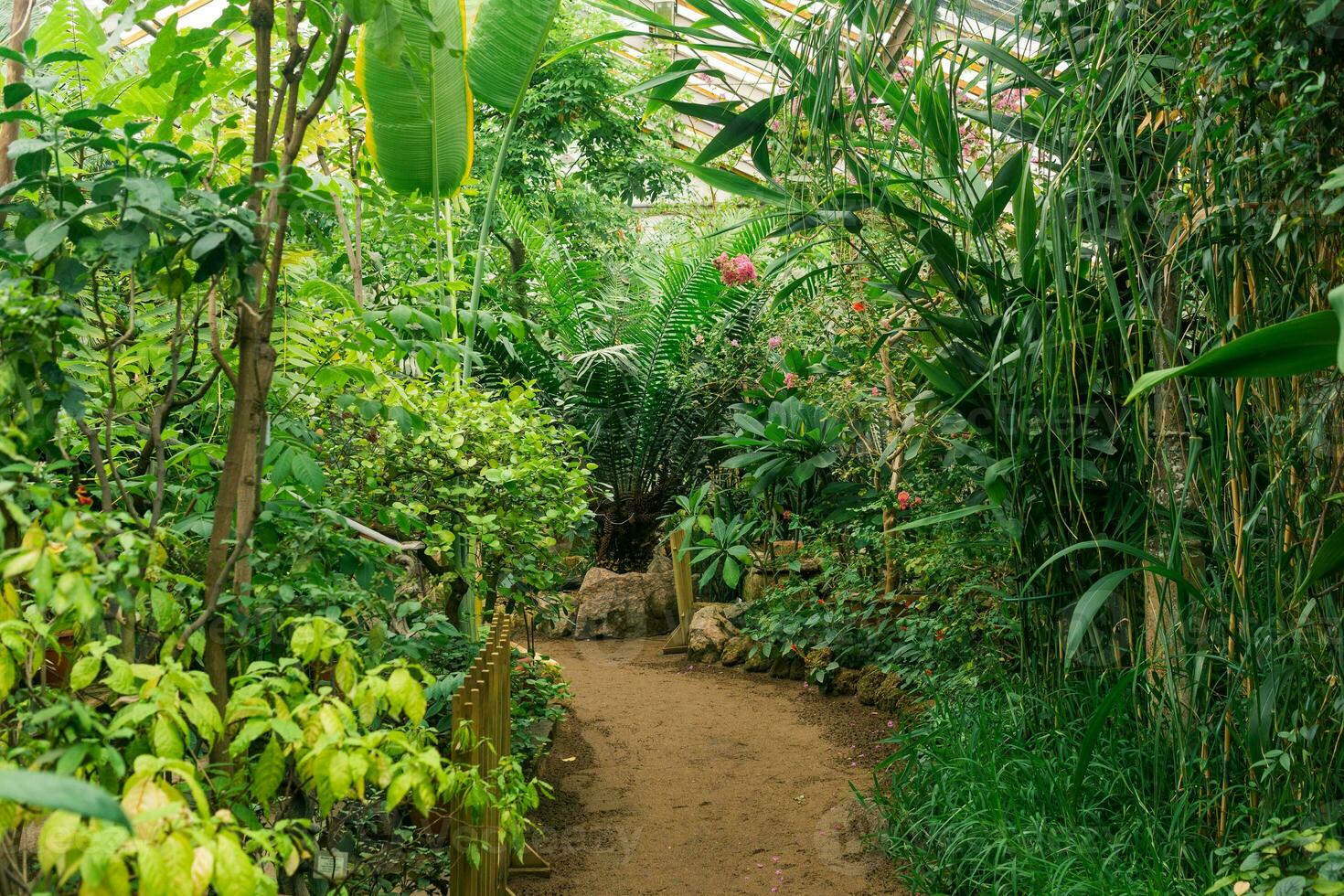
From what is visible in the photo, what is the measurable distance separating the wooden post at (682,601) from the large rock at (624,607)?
0.38 meters

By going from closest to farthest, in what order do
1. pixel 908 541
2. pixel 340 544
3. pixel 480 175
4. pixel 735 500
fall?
pixel 340 544
pixel 908 541
pixel 735 500
pixel 480 175

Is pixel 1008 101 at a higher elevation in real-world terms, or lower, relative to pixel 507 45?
lower

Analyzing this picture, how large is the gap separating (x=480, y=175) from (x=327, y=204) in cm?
702

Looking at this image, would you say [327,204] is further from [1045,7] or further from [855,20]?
[1045,7]

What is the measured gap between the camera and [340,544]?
1.80 metres

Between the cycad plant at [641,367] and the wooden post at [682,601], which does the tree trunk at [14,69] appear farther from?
the cycad plant at [641,367]

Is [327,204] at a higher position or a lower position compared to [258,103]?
lower

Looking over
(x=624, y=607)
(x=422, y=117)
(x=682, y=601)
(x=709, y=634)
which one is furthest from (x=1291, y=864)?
(x=624, y=607)

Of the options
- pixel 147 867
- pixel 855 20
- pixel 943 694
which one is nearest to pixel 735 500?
pixel 943 694

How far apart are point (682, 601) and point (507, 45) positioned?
343 centimetres

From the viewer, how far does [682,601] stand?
6.23 meters

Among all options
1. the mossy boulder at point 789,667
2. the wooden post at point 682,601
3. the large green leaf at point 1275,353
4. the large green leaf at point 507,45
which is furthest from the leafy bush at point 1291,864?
the wooden post at point 682,601

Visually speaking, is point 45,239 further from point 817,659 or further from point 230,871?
point 817,659

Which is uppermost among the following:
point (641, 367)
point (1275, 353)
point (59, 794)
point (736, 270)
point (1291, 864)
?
point (736, 270)
